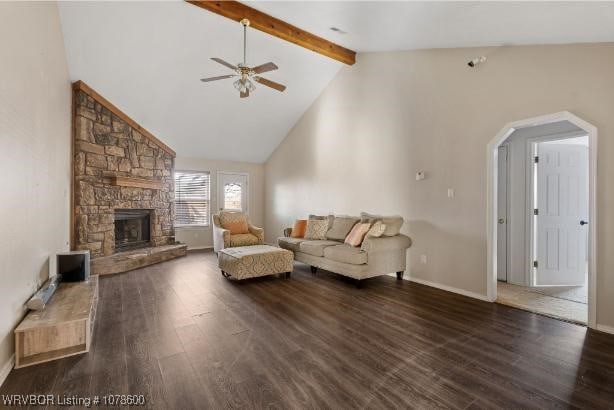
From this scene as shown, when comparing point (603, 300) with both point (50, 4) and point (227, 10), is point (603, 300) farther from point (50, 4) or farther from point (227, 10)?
point (50, 4)

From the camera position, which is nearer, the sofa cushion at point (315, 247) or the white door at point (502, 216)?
the white door at point (502, 216)

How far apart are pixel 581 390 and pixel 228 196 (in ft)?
23.9

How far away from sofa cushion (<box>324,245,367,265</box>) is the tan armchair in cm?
199

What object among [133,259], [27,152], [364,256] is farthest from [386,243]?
[133,259]

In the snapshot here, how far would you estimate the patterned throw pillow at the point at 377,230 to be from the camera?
3924 millimetres

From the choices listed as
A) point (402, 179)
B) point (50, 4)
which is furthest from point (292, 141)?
point (50, 4)

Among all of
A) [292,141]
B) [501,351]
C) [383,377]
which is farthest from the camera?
[292,141]

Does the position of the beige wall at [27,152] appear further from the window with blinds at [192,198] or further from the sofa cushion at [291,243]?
the window with blinds at [192,198]

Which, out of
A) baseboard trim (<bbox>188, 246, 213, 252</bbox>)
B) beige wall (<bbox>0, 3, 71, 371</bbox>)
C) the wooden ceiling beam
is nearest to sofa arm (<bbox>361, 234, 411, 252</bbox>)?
the wooden ceiling beam

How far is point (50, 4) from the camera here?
9.91 feet

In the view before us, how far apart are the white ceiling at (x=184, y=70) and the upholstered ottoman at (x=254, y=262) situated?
3.13m

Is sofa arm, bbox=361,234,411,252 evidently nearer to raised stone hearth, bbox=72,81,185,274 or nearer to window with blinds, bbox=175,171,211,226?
raised stone hearth, bbox=72,81,185,274

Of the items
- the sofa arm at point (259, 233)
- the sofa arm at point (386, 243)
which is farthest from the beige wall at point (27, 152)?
the sofa arm at point (386, 243)

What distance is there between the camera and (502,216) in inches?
170
